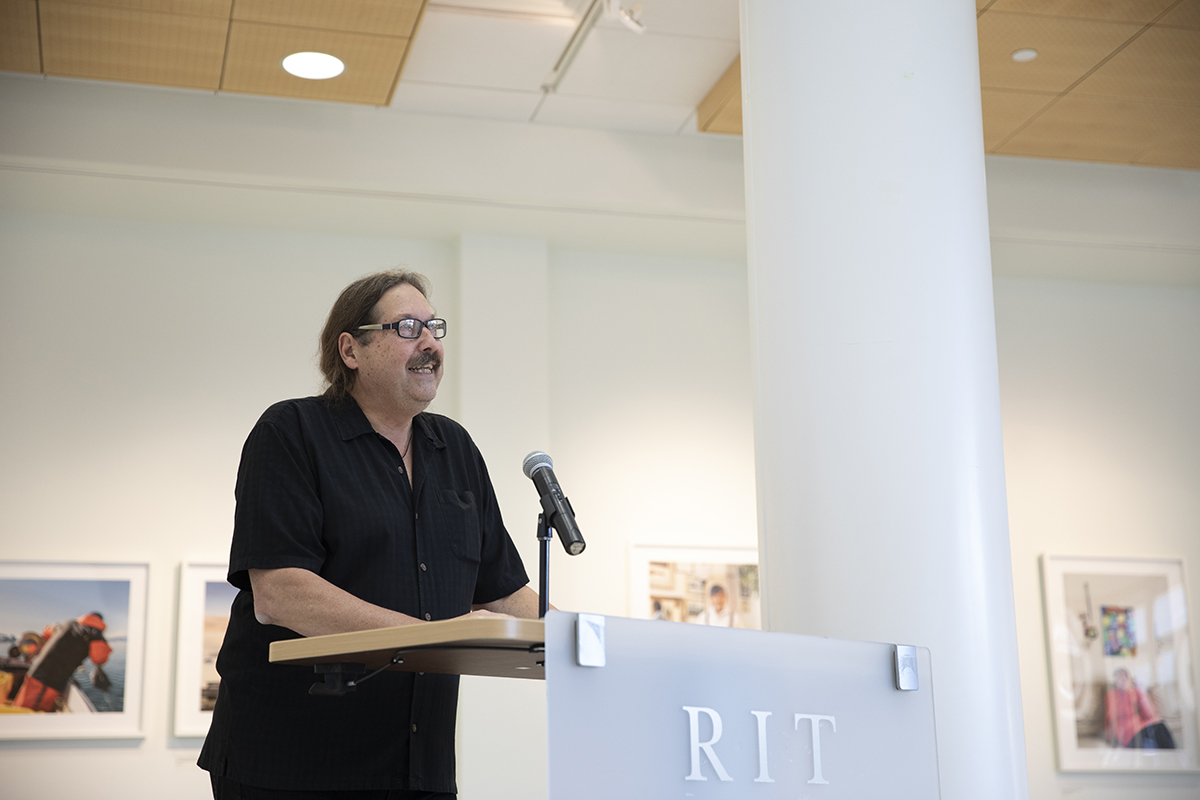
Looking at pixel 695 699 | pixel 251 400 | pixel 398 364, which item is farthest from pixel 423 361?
pixel 251 400

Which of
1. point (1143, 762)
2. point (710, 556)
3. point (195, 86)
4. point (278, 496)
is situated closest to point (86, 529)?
point (195, 86)

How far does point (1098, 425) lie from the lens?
6246 mm

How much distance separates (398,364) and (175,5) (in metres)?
2.30

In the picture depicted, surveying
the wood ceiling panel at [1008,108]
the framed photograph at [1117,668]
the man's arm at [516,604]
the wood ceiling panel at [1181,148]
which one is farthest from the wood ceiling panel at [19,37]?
the framed photograph at [1117,668]

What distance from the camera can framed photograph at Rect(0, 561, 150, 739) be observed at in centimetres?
470

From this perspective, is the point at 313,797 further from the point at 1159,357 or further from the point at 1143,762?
the point at 1159,357

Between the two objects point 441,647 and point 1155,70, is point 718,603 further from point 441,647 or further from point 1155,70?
point 441,647

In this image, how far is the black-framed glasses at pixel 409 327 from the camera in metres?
2.29

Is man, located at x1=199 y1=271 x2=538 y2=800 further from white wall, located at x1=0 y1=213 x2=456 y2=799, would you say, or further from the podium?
white wall, located at x1=0 y1=213 x2=456 y2=799

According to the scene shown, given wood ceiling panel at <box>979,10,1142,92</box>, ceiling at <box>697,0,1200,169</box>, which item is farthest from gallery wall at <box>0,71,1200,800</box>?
wood ceiling panel at <box>979,10,1142,92</box>

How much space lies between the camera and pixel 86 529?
4941 mm

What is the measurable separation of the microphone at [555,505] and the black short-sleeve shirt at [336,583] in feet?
1.40

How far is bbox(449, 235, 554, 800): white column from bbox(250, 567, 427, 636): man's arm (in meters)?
3.15

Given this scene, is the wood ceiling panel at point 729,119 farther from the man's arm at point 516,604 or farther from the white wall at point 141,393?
the man's arm at point 516,604
